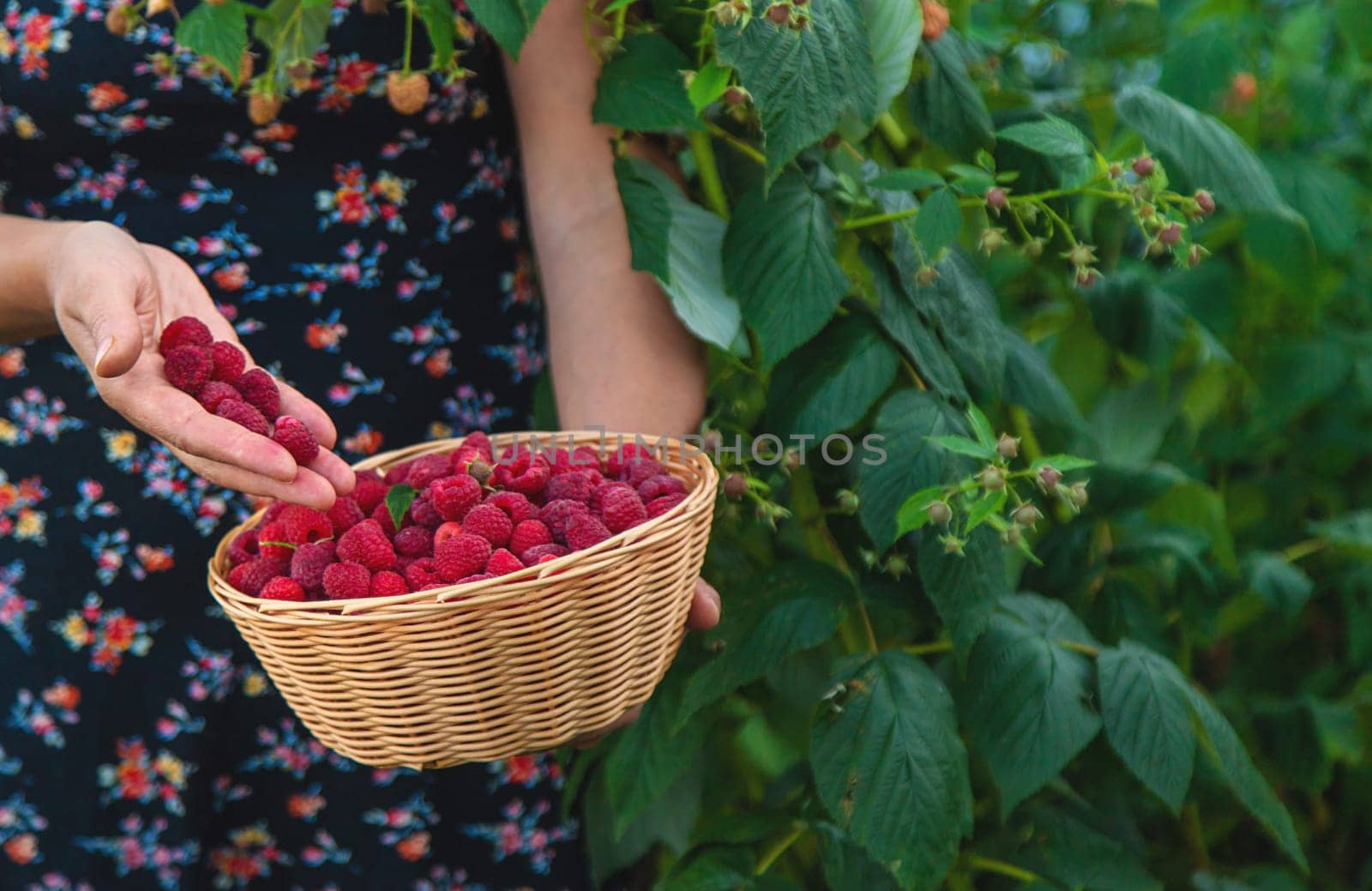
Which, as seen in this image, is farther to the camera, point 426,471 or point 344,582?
point 426,471

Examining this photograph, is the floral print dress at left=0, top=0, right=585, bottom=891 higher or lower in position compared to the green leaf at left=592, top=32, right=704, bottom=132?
lower

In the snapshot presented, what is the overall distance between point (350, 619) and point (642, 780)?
0.39 meters

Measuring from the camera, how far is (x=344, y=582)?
2.44 feet

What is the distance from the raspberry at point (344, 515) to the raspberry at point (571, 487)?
0.14 metres

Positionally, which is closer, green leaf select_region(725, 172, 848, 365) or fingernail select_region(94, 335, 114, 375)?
fingernail select_region(94, 335, 114, 375)

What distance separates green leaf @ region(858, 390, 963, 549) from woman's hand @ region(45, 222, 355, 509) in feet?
1.20

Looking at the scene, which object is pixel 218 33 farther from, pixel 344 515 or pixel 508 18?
pixel 344 515

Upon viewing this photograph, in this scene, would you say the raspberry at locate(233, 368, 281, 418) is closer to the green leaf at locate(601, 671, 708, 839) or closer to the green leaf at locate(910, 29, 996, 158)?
the green leaf at locate(601, 671, 708, 839)

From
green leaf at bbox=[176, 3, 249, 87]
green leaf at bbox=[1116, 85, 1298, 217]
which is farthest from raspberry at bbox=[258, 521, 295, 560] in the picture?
green leaf at bbox=[1116, 85, 1298, 217]

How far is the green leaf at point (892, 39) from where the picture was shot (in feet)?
2.61

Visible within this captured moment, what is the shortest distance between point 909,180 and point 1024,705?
15.5 inches

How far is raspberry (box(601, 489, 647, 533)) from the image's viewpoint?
794 millimetres

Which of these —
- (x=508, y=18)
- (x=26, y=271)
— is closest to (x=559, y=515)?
(x=508, y=18)

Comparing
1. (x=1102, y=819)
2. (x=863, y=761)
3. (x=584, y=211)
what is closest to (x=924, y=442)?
(x=863, y=761)
